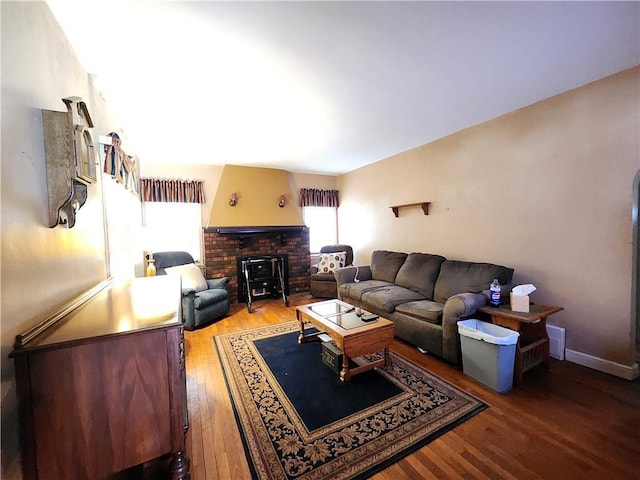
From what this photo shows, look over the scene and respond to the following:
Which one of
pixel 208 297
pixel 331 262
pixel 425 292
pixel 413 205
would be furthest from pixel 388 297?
pixel 208 297

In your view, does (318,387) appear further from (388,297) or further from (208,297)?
(208,297)

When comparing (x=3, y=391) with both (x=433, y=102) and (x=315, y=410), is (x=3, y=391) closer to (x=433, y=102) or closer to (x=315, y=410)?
(x=315, y=410)

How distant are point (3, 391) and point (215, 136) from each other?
2.88 meters

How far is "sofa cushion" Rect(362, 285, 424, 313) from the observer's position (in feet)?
9.79

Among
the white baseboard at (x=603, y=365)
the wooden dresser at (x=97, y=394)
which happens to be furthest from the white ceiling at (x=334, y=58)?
the white baseboard at (x=603, y=365)

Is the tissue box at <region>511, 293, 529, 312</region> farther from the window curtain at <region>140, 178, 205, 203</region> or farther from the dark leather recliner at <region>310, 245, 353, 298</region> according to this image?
the window curtain at <region>140, 178, 205, 203</region>

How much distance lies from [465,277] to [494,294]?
0.48 metres

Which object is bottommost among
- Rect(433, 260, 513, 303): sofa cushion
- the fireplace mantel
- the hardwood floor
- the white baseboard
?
the hardwood floor

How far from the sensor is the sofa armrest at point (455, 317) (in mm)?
2254

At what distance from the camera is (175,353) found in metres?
1.04

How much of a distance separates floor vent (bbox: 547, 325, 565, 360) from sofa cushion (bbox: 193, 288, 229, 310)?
3747 millimetres

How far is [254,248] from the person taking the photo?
4691 millimetres

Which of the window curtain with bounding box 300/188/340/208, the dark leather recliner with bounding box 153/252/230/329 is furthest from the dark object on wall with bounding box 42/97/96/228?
the window curtain with bounding box 300/188/340/208

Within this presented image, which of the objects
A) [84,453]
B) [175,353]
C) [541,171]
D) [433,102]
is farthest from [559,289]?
[84,453]
